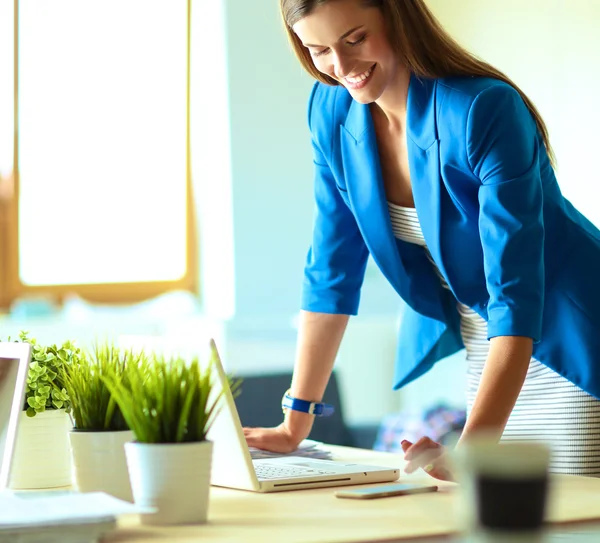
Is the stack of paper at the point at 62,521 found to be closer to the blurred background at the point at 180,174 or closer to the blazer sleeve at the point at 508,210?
the blazer sleeve at the point at 508,210

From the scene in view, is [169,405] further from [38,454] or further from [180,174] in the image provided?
[180,174]

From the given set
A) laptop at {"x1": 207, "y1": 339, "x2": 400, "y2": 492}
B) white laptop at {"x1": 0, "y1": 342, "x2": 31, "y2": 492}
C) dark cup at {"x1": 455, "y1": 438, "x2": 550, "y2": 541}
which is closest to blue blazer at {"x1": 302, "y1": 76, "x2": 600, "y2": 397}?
laptop at {"x1": 207, "y1": 339, "x2": 400, "y2": 492}

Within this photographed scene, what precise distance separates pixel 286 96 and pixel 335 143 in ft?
9.77

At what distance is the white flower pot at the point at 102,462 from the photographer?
4.33 feet

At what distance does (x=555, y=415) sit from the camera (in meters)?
1.80

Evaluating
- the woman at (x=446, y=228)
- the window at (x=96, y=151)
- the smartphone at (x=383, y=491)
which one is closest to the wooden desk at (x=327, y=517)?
the smartphone at (x=383, y=491)

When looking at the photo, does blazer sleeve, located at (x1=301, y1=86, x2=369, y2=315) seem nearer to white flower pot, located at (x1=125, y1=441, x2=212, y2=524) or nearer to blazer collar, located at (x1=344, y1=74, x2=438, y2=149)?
blazer collar, located at (x1=344, y1=74, x2=438, y2=149)

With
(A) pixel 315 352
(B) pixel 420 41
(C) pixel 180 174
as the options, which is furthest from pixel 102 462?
(C) pixel 180 174

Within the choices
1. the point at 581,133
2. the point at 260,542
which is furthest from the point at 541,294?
the point at 581,133

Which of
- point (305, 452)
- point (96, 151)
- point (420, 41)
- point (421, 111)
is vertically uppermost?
point (96, 151)

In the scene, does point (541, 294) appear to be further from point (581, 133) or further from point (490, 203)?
point (581, 133)

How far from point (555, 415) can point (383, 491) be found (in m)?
0.55

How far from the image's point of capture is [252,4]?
4.65 meters

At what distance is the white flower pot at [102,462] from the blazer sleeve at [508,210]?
0.60 meters
